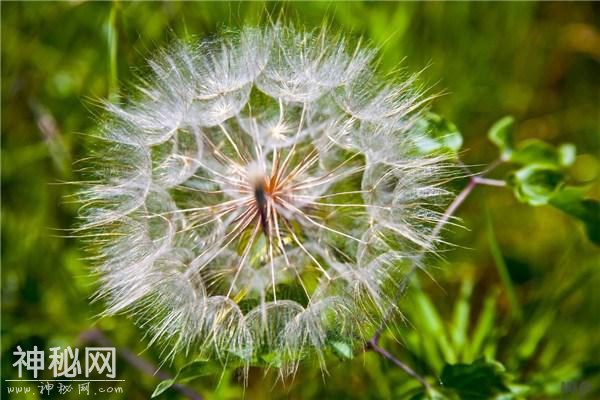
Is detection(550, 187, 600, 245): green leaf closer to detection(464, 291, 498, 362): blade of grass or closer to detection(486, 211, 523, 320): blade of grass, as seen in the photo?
detection(486, 211, 523, 320): blade of grass

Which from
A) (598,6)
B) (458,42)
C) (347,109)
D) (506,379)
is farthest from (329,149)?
(598,6)

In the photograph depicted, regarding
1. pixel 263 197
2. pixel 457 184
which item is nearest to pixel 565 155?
pixel 457 184

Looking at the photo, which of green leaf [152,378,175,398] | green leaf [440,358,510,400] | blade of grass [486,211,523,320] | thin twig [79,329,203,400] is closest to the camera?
green leaf [152,378,175,398]

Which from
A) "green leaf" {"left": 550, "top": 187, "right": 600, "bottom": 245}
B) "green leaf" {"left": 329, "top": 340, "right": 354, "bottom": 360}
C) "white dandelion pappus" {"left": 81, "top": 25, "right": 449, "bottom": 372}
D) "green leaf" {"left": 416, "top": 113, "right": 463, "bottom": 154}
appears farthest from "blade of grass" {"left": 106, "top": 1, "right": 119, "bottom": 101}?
"green leaf" {"left": 550, "top": 187, "right": 600, "bottom": 245}

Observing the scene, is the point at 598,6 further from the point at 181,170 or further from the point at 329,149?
the point at 181,170

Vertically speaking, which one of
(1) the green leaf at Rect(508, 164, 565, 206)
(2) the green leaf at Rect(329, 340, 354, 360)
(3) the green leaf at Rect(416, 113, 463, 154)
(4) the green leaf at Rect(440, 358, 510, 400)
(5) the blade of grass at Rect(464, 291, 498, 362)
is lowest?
(4) the green leaf at Rect(440, 358, 510, 400)

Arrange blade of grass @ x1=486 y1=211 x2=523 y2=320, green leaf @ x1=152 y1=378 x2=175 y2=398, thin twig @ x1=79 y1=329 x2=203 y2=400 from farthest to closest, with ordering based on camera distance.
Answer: thin twig @ x1=79 y1=329 x2=203 y2=400 < blade of grass @ x1=486 y1=211 x2=523 y2=320 < green leaf @ x1=152 y1=378 x2=175 y2=398
